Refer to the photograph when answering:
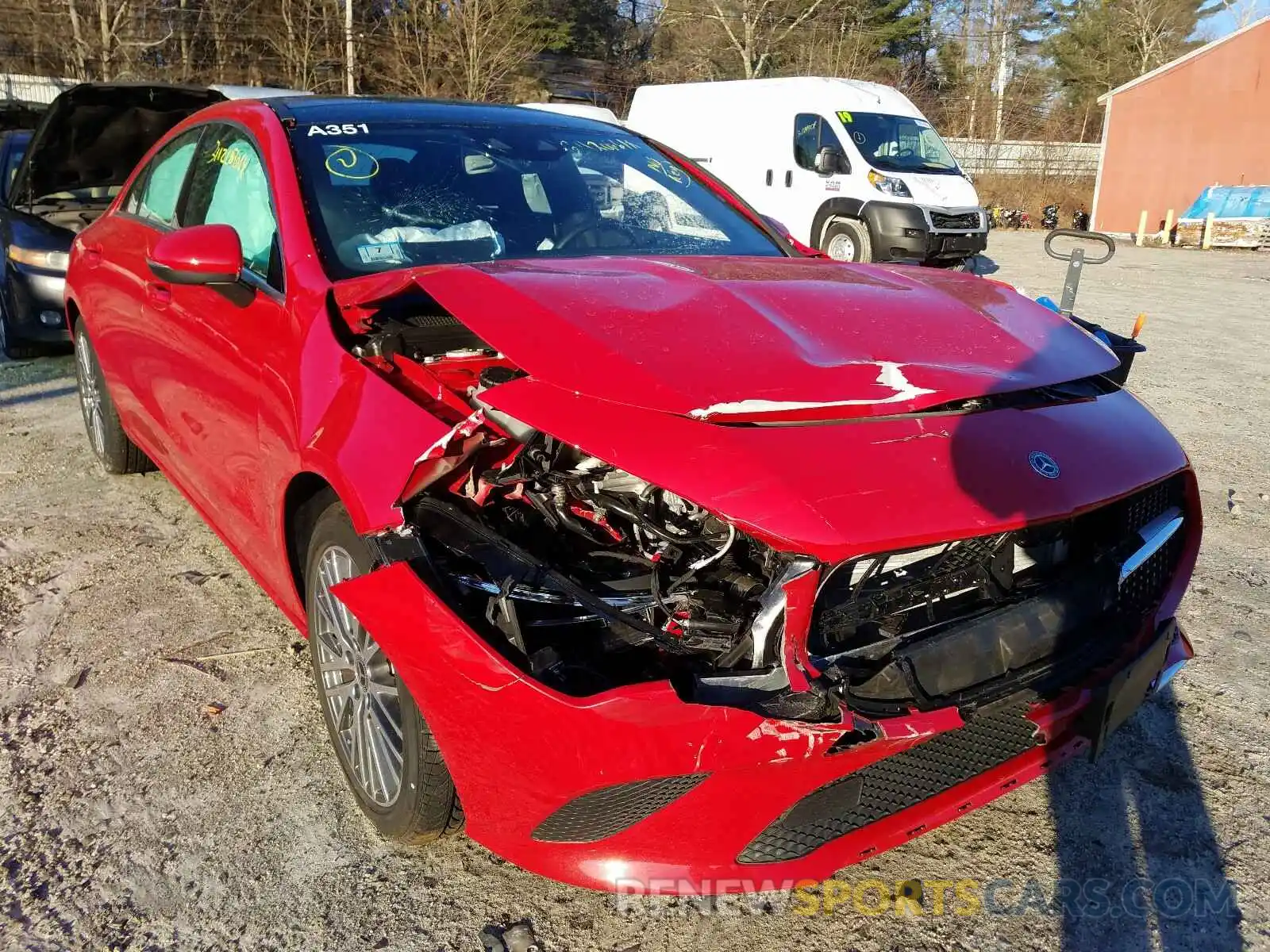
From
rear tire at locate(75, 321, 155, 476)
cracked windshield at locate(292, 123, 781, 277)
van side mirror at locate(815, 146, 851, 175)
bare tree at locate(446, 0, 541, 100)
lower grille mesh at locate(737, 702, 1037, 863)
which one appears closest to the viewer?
lower grille mesh at locate(737, 702, 1037, 863)

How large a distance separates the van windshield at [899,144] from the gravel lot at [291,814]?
10452 millimetres

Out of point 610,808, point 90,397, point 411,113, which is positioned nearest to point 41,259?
point 90,397

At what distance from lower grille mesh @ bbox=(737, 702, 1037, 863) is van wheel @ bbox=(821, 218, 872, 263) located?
11.3 meters

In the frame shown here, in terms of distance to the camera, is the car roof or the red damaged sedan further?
the car roof

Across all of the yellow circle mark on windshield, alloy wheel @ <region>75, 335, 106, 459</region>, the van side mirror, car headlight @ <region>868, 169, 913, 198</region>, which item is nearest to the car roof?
the yellow circle mark on windshield

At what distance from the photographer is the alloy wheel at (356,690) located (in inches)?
90.2

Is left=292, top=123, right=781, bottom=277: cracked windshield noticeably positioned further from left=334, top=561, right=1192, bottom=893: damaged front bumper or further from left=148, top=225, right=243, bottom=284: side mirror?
left=334, top=561, right=1192, bottom=893: damaged front bumper

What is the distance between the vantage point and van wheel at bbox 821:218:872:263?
13.0 metres

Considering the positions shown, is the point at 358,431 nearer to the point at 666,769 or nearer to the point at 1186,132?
the point at 666,769

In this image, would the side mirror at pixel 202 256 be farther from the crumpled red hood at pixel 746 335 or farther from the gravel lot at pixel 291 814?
the gravel lot at pixel 291 814

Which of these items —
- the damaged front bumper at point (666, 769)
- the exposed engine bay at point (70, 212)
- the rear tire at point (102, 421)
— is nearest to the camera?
the damaged front bumper at point (666, 769)

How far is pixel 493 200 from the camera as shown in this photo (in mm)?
3180

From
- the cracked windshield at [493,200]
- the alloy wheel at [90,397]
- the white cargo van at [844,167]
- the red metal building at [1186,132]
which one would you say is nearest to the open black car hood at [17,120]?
the alloy wheel at [90,397]

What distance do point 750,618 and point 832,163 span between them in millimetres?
12218
